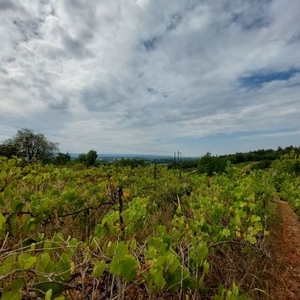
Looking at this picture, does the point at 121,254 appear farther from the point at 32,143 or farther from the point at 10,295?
the point at 32,143

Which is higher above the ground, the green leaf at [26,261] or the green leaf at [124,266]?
the green leaf at [26,261]

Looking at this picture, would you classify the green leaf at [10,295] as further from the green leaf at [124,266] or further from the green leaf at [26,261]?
the green leaf at [124,266]

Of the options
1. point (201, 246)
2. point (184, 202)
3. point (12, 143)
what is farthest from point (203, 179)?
point (12, 143)

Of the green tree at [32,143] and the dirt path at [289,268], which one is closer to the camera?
the dirt path at [289,268]

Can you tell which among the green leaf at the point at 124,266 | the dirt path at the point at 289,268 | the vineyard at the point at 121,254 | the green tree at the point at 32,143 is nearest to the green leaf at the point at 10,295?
the vineyard at the point at 121,254

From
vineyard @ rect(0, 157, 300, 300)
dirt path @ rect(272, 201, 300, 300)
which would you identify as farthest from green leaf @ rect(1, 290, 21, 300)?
dirt path @ rect(272, 201, 300, 300)

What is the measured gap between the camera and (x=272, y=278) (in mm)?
Result: 3502

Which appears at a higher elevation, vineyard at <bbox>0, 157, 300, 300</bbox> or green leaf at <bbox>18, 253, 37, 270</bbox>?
green leaf at <bbox>18, 253, 37, 270</bbox>

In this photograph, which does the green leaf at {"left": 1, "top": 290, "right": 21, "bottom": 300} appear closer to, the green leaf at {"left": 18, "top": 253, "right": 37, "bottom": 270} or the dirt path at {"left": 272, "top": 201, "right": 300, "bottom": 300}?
the green leaf at {"left": 18, "top": 253, "right": 37, "bottom": 270}

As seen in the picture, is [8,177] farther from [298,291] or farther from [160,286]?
[298,291]

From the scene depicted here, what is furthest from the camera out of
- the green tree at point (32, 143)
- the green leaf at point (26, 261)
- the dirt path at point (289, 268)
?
the green tree at point (32, 143)

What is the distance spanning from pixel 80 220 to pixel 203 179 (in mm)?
4472

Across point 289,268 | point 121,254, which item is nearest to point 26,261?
point 121,254

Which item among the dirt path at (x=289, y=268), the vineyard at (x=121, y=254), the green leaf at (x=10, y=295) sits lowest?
the dirt path at (x=289, y=268)
